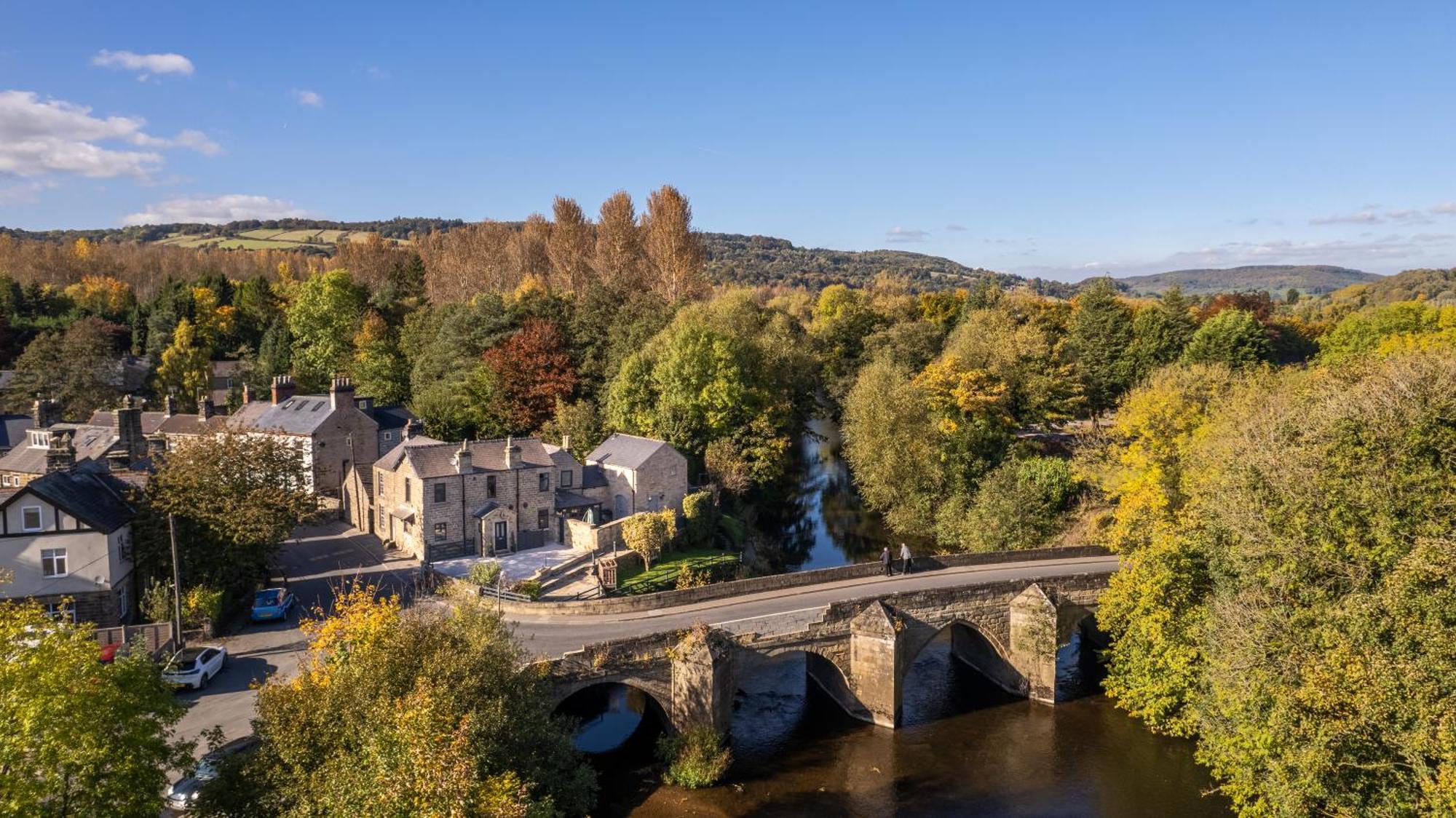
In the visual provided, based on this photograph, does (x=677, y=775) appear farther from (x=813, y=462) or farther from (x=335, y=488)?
(x=813, y=462)

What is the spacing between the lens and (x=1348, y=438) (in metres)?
22.5

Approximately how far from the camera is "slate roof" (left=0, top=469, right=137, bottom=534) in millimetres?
27156

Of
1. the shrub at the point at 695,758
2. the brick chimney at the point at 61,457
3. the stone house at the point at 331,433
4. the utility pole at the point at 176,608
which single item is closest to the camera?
the shrub at the point at 695,758

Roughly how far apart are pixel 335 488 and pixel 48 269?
8837 centimetres

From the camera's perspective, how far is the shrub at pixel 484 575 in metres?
31.4

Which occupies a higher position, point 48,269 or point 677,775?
point 48,269

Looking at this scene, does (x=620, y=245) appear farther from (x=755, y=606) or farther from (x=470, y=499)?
(x=755, y=606)

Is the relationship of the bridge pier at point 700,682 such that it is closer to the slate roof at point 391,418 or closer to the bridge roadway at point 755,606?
the bridge roadway at point 755,606

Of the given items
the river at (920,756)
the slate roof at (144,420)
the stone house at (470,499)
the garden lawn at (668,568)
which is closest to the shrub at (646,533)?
the garden lawn at (668,568)

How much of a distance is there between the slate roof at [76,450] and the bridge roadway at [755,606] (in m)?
24.6

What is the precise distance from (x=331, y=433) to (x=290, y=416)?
11.9ft

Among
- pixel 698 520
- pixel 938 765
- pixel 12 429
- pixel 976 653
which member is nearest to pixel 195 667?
pixel 938 765

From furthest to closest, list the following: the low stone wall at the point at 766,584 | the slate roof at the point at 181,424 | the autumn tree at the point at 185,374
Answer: the autumn tree at the point at 185,374 < the slate roof at the point at 181,424 < the low stone wall at the point at 766,584

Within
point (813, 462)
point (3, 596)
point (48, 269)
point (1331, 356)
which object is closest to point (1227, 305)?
point (1331, 356)
